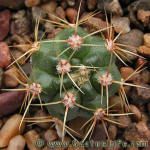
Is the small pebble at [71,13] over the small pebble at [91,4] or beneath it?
beneath

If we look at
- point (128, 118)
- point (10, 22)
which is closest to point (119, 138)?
point (128, 118)

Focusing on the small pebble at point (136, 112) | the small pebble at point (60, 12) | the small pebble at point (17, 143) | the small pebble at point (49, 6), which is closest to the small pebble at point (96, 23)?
the small pebble at point (60, 12)

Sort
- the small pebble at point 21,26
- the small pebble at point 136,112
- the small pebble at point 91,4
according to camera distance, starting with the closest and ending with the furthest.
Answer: the small pebble at point 136,112 → the small pebble at point 91,4 → the small pebble at point 21,26

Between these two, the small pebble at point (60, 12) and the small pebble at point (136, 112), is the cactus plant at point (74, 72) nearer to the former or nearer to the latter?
the small pebble at point (136, 112)

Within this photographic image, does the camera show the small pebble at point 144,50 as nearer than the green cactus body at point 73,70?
No

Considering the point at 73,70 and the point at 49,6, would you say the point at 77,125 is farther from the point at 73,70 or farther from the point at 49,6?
the point at 49,6

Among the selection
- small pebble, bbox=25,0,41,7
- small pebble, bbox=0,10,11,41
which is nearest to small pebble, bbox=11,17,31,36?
small pebble, bbox=0,10,11,41
